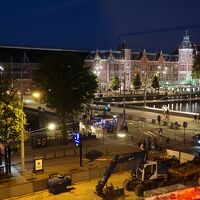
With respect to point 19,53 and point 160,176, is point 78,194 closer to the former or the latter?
point 160,176

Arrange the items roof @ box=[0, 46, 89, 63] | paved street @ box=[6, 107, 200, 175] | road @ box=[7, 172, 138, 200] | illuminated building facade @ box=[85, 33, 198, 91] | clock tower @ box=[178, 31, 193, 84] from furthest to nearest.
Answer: clock tower @ box=[178, 31, 193, 84] < illuminated building facade @ box=[85, 33, 198, 91] < roof @ box=[0, 46, 89, 63] < paved street @ box=[6, 107, 200, 175] < road @ box=[7, 172, 138, 200]

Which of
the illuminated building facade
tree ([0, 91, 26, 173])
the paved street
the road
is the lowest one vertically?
the road

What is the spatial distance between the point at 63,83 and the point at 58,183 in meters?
18.5

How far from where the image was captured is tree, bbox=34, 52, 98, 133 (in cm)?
4466

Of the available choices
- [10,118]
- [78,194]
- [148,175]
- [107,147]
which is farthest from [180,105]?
[78,194]

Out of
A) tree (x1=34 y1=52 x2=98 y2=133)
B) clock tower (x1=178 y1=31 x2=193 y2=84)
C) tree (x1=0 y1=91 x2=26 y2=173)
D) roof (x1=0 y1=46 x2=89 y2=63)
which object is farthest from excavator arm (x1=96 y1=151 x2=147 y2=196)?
clock tower (x1=178 y1=31 x2=193 y2=84)

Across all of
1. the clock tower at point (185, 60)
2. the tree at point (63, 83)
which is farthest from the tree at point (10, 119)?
the clock tower at point (185, 60)

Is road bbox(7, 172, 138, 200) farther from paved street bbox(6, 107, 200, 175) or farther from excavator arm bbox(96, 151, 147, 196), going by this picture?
paved street bbox(6, 107, 200, 175)

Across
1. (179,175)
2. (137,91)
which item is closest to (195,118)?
(179,175)

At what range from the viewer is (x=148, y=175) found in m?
27.4

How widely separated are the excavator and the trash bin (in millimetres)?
2409

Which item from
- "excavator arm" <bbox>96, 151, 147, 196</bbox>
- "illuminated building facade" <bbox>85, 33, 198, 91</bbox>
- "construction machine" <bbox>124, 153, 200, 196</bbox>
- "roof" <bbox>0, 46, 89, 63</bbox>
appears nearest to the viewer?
"excavator arm" <bbox>96, 151, 147, 196</bbox>

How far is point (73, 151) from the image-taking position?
41.5 m

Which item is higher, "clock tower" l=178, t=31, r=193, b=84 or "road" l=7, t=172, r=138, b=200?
"clock tower" l=178, t=31, r=193, b=84
